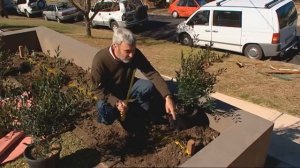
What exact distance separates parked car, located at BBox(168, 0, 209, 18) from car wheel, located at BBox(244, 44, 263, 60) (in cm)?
1030

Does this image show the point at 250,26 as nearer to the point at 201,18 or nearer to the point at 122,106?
the point at 201,18

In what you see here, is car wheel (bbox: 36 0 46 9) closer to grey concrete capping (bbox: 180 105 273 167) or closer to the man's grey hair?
the man's grey hair

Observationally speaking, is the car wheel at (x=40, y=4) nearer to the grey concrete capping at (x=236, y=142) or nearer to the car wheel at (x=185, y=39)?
the car wheel at (x=185, y=39)

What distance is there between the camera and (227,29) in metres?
12.5

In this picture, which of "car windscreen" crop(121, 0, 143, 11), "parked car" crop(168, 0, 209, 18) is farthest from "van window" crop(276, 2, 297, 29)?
"parked car" crop(168, 0, 209, 18)

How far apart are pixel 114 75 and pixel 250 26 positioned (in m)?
8.50

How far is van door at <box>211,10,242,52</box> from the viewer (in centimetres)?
1214

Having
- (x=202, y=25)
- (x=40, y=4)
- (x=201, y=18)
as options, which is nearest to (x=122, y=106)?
(x=202, y=25)

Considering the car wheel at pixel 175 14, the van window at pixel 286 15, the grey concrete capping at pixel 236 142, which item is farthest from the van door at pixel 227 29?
the car wheel at pixel 175 14

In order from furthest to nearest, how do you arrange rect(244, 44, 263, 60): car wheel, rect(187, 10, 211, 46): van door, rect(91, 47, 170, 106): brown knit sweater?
rect(187, 10, 211, 46): van door
rect(244, 44, 263, 60): car wheel
rect(91, 47, 170, 106): brown knit sweater

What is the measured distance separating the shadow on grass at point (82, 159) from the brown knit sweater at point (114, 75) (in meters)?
0.77

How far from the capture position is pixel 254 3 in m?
11.7

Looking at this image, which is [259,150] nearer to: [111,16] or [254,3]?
[254,3]

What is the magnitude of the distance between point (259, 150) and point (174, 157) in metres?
0.95
